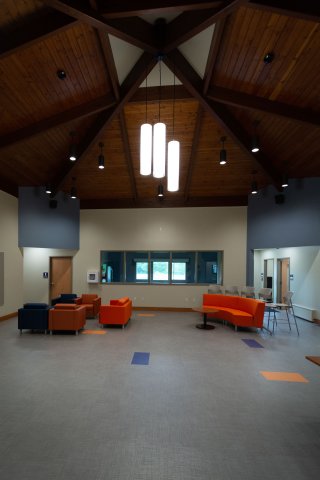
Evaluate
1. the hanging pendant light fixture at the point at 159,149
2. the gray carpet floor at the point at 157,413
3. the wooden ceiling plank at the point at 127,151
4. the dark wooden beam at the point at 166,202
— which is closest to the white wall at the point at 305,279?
the dark wooden beam at the point at 166,202

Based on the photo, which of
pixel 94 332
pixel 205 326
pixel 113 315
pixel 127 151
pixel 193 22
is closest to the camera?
pixel 193 22

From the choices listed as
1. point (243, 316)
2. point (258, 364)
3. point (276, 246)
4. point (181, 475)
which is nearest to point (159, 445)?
point (181, 475)

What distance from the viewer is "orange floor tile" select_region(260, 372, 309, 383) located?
13.0 feet

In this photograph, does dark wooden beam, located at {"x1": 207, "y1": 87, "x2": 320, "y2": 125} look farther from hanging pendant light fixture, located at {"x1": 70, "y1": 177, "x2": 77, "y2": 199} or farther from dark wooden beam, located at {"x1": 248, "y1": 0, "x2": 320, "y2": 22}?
hanging pendant light fixture, located at {"x1": 70, "y1": 177, "x2": 77, "y2": 199}

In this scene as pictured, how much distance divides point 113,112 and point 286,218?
5869 millimetres

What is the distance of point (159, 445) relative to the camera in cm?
252

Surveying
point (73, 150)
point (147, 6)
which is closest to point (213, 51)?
point (147, 6)

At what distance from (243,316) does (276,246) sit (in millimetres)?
2724

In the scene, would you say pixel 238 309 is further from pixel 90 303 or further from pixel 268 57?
pixel 268 57

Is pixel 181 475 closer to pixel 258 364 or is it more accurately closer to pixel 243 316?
pixel 258 364

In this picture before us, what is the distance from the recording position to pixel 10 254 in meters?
7.78

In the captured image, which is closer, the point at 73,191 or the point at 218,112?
the point at 218,112

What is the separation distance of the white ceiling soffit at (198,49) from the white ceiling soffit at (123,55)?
88 centimetres

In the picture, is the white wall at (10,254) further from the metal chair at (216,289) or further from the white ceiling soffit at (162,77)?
the metal chair at (216,289)
